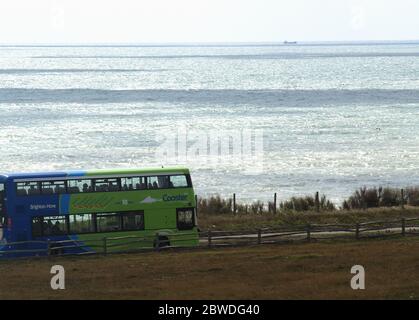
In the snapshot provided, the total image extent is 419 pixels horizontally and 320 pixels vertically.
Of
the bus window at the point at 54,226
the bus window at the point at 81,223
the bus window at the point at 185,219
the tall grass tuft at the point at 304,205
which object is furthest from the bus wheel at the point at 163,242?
the tall grass tuft at the point at 304,205

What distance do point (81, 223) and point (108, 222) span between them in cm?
121

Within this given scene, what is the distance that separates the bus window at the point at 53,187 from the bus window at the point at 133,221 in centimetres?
313

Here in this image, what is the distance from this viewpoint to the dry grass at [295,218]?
2020 inches

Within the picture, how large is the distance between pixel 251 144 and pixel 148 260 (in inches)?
2455

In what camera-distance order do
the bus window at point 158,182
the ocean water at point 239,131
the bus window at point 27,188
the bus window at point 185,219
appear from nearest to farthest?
the bus window at point 27,188 < the bus window at point 158,182 < the bus window at point 185,219 < the ocean water at point 239,131

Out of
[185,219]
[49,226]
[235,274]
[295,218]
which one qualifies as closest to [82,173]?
[49,226]

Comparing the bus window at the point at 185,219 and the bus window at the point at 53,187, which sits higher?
the bus window at the point at 53,187

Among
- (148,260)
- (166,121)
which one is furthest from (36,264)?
(166,121)

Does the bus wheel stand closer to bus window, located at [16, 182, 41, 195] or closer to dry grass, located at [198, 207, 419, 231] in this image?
bus window, located at [16, 182, 41, 195]

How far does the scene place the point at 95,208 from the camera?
4369 centimetres

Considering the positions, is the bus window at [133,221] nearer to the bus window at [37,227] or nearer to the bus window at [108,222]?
the bus window at [108,222]

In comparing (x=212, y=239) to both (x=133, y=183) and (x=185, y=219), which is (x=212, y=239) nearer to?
(x=185, y=219)

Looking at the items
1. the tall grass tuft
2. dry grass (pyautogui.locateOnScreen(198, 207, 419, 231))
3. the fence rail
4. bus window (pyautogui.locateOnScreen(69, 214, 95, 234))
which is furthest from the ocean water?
bus window (pyautogui.locateOnScreen(69, 214, 95, 234))

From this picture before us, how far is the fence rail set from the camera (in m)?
43.0
